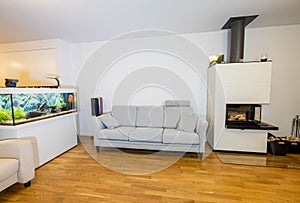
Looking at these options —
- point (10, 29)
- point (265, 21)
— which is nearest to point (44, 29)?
point (10, 29)

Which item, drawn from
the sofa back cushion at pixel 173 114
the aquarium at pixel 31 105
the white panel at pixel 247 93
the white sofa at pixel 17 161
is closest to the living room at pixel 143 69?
the white sofa at pixel 17 161

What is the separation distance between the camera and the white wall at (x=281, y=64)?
3217 millimetres

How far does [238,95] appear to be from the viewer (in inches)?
114

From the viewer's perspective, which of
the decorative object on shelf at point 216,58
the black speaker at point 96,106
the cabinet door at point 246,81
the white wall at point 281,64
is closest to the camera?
the cabinet door at point 246,81

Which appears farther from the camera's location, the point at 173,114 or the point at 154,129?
the point at 173,114

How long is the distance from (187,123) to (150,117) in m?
0.77

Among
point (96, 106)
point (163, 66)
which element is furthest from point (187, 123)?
point (96, 106)

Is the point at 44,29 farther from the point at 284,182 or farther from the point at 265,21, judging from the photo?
the point at 284,182

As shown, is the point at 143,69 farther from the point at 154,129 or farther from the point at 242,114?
the point at 242,114

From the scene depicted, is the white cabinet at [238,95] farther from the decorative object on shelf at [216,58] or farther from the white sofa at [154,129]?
the white sofa at [154,129]

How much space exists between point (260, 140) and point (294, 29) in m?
2.25

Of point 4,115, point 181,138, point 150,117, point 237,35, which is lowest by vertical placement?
point 181,138

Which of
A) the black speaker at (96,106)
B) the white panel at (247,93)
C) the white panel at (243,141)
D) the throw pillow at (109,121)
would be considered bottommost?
the white panel at (243,141)

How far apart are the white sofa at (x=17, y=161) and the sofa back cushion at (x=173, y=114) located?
218 cm
